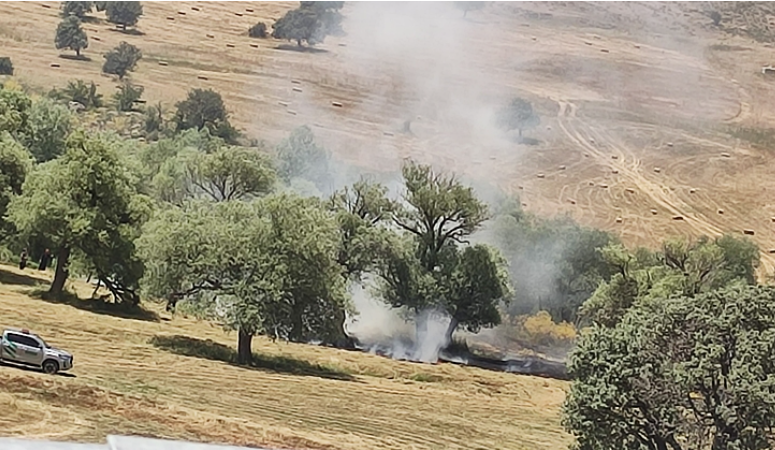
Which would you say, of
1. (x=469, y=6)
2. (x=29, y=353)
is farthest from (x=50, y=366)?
(x=469, y=6)

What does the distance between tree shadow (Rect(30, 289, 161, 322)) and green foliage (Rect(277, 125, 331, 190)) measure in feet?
58.4

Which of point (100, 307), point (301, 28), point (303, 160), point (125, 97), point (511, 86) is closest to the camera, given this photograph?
point (100, 307)

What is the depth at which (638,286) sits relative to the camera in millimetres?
42250

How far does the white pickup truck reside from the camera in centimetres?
2530

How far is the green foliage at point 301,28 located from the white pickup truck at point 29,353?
48635 mm

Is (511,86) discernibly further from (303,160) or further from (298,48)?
(303,160)

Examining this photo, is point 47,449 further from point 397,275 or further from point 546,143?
point 546,143

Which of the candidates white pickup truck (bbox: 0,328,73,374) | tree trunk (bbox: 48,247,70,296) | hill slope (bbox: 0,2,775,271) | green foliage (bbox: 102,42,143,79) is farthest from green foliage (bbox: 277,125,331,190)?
white pickup truck (bbox: 0,328,73,374)

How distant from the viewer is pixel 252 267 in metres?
34.7

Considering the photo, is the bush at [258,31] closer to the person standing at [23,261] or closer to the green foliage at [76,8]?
the green foliage at [76,8]

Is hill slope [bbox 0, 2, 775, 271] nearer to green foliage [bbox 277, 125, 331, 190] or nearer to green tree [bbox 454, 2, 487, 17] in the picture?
green tree [bbox 454, 2, 487, 17]

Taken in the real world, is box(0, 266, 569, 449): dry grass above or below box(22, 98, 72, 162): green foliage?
below

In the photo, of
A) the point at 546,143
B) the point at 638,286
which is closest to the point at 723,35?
the point at 546,143

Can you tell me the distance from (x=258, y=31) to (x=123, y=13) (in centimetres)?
852
